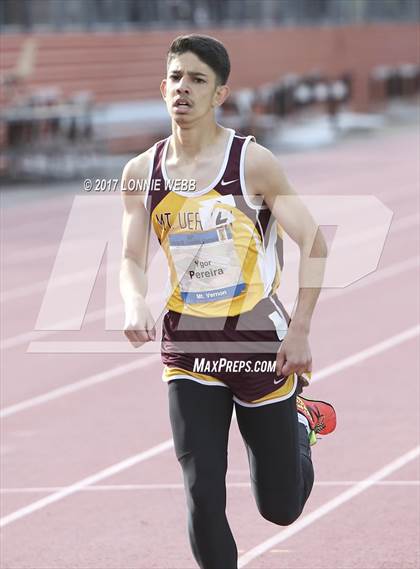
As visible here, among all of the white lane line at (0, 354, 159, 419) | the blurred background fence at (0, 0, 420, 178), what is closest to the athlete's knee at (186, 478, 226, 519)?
the white lane line at (0, 354, 159, 419)

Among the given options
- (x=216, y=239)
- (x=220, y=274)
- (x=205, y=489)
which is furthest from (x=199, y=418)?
(x=216, y=239)

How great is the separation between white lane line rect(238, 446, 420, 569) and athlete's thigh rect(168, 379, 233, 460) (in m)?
1.25

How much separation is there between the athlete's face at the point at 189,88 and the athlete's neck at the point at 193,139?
0.14ft

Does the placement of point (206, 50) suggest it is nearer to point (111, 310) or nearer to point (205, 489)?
point (205, 489)

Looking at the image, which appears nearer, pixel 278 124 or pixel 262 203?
pixel 262 203

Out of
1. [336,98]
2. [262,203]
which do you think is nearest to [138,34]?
[336,98]

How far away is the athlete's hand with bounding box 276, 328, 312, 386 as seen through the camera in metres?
4.61

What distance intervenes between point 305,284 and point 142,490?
2569mm

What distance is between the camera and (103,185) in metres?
6.53

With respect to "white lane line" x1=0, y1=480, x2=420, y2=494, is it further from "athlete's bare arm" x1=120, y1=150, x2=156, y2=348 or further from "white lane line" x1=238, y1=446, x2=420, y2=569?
"athlete's bare arm" x1=120, y1=150, x2=156, y2=348

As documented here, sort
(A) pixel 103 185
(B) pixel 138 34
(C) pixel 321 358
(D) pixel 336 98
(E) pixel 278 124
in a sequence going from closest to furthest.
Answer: (A) pixel 103 185, (C) pixel 321 358, (B) pixel 138 34, (E) pixel 278 124, (D) pixel 336 98

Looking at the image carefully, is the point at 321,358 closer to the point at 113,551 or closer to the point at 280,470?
the point at 113,551

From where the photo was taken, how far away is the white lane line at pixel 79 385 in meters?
8.75

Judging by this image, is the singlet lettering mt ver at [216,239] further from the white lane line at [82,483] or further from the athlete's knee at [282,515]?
the white lane line at [82,483]
